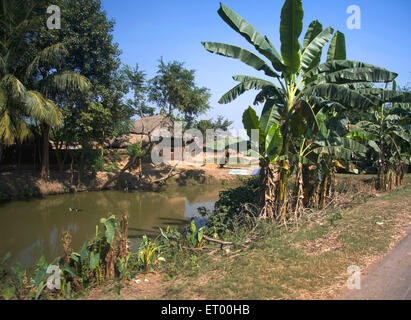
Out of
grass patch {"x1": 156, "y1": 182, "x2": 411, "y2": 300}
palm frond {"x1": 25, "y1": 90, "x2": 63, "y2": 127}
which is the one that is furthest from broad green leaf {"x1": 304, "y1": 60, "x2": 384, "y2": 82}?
palm frond {"x1": 25, "y1": 90, "x2": 63, "y2": 127}

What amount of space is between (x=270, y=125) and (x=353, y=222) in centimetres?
284

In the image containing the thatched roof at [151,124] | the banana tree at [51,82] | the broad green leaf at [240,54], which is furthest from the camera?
the thatched roof at [151,124]

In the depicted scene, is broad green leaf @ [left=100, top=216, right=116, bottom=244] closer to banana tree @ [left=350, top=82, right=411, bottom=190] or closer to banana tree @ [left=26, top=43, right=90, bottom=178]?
banana tree @ [left=26, top=43, right=90, bottom=178]

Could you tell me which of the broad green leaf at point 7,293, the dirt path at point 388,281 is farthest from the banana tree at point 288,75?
the broad green leaf at point 7,293

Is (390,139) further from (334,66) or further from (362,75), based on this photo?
(334,66)

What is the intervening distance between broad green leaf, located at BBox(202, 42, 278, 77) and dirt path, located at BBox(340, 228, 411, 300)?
4.36m

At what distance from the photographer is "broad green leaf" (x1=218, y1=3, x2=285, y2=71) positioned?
646cm

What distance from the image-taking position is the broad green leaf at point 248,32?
6.46 m

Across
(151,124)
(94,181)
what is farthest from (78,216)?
(151,124)

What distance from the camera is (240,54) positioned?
6.68 meters

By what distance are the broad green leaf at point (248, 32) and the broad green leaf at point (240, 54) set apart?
0.18 metres

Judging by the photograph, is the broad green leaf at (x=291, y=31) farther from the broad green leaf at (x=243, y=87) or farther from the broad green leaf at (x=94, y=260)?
the broad green leaf at (x=94, y=260)
